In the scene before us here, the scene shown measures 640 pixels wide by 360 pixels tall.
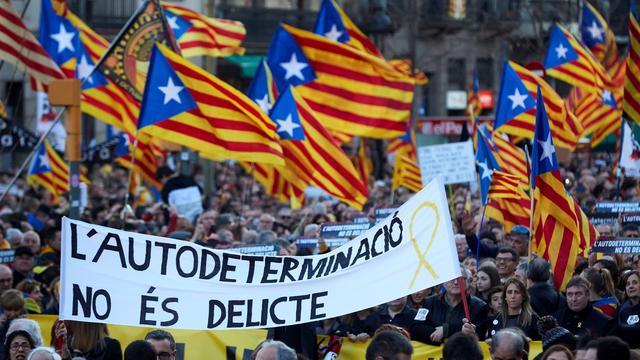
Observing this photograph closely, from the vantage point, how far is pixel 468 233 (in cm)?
1636

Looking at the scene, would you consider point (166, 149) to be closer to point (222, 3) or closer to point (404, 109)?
point (404, 109)

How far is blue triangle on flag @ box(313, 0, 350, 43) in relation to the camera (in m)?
22.6

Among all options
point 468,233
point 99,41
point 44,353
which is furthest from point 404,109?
point 44,353

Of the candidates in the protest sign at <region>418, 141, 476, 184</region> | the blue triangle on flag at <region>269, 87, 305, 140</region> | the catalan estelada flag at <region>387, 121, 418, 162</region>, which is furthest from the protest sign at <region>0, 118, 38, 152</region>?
the blue triangle on flag at <region>269, 87, 305, 140</region>

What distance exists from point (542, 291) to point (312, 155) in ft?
19.9

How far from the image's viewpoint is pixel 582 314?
10.5m

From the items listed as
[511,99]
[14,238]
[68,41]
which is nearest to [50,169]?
[68,41]

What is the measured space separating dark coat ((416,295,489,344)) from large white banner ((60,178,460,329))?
1.60 meters

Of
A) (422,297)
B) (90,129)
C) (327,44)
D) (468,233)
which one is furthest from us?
(90,129)

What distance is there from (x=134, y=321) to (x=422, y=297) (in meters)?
2.93

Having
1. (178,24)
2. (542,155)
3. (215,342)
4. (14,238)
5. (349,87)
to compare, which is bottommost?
(14,238)

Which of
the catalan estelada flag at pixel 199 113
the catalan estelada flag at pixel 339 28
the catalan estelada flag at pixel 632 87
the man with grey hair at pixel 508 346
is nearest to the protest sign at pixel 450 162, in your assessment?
the catalan estelada flag at pixel 339 28

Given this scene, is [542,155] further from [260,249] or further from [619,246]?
[260,249]

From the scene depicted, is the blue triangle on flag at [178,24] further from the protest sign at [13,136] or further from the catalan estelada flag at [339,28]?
the protest sign at [13,136]
